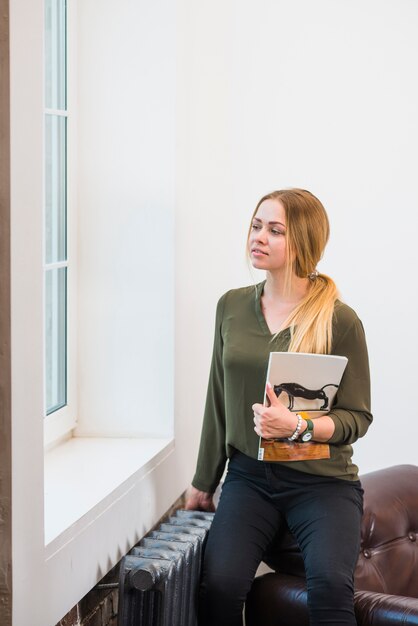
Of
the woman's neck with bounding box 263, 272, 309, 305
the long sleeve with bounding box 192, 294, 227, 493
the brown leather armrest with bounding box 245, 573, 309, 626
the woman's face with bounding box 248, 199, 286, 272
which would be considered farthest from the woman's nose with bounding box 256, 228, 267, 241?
the brown leather armrest with bounding box 245, 573, 309, 626

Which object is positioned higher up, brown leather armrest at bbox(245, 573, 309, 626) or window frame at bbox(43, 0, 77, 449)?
window frame at bbox(43, 0, 77, 449)

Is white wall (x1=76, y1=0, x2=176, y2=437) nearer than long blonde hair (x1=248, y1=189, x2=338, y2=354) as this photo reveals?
No

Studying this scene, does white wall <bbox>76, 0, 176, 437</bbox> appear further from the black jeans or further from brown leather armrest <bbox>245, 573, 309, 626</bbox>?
brown leather armrest <bbox>245, 573, 309, 626</bbox>

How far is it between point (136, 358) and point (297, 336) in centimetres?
70

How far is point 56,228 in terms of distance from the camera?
2812mm

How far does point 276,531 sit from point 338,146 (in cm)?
155

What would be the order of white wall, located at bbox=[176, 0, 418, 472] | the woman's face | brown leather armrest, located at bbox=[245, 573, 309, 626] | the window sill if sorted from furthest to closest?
white wall, located at bbox=[176, 0, 418, 472] → the woman's face → brown leather armrest, located at bbox=[245, 573, 309, 626] → the window sill

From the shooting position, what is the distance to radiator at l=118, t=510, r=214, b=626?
219 centimetres

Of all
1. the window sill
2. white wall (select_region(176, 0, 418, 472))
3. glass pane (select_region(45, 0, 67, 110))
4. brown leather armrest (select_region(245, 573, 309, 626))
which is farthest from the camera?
white wall (select_region(176, 0, 418, 472))

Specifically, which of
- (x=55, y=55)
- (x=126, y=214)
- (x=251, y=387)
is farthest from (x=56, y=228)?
(x=251, y=387)

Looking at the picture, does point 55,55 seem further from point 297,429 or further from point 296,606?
point 296,606

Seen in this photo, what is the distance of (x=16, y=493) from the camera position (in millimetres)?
1775

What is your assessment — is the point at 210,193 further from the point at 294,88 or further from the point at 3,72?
the point at 3,72

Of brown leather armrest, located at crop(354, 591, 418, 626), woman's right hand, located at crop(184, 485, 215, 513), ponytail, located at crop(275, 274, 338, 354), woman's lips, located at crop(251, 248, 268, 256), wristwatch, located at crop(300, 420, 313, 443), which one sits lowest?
brown leather armrest, located at crop(354, 591, 418, 626)
